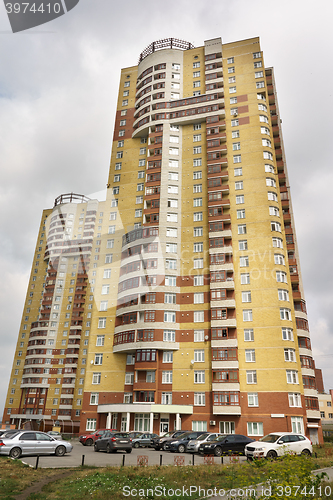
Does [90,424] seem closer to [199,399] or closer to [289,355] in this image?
[199,399]

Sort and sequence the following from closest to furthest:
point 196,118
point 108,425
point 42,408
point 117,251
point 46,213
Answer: point 108,425
point 117,251
point 196,118
point 42,408
point 46,213

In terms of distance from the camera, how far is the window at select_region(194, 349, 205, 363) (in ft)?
159

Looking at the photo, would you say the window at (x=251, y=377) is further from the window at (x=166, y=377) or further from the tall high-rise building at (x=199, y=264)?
the window at (x=166, y=377)

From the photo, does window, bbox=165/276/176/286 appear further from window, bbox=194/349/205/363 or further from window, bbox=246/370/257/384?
window, bbox=246/370/257/384

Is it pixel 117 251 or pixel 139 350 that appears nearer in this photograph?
pixel 139 350

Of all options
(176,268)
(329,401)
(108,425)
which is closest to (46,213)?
(176,268)

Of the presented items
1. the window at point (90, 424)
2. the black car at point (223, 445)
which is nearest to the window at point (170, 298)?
the window at point (90, 424)

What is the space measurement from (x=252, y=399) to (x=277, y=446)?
855 inches

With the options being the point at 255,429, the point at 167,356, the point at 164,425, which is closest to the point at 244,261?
the point at 167,356

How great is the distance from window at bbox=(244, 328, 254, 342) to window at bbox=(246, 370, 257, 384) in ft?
12.9

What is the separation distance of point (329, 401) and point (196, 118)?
91.2 meters

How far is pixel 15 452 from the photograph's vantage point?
2242cm

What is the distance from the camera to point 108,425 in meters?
47.3

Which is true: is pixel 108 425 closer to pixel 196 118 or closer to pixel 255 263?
pixel 255 263
